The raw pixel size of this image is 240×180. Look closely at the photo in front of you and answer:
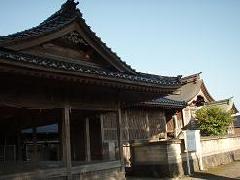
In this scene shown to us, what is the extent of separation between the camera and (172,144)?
14.3 metres

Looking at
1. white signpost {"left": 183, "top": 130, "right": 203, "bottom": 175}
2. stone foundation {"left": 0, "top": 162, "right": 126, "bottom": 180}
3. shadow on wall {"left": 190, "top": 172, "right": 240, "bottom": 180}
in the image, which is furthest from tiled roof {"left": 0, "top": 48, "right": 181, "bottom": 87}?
shadow on wall {"left": 190, "top": 172, "right": 240, "bottom": 180}

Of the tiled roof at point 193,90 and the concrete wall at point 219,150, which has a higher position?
the tiled roof at point 193,90

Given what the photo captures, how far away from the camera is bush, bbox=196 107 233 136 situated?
22.0 meters

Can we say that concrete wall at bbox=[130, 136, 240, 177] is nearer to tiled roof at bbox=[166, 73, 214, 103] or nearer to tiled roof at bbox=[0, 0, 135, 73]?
tiled roof at bbox=[0, 0, 135, 73]

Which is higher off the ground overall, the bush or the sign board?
the bush

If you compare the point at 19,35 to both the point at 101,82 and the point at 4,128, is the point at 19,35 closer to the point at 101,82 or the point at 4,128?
the point at 101,82

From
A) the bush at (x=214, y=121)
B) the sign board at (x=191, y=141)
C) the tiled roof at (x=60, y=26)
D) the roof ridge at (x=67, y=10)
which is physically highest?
the roof ridge at (x=67, y=10)

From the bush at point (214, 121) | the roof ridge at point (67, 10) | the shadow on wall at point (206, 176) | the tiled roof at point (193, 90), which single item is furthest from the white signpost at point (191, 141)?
the tiled roof at point (193, 90)

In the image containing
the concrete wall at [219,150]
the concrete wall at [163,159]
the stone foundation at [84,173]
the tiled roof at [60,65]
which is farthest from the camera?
the concrete wall at [219,150]

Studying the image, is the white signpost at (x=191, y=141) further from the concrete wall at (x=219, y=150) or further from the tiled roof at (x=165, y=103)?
the tiled roof at (x=165, y=103)

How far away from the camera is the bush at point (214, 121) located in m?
22.0

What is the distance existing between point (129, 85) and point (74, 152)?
8.07m

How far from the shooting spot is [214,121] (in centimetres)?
2203

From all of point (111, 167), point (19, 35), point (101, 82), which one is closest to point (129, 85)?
point (101, 82)
